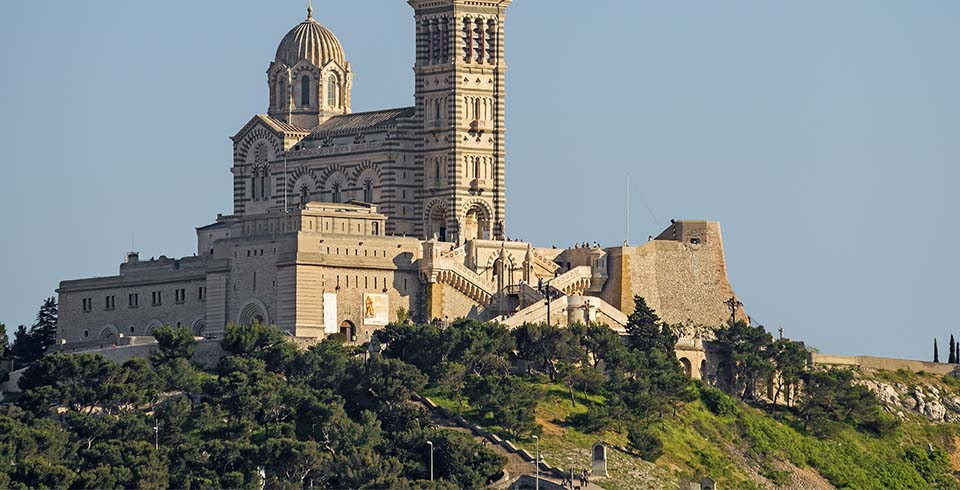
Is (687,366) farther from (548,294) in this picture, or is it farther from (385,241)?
(385,241)

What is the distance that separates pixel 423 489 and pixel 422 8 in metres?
36.4

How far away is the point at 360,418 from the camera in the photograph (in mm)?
143125

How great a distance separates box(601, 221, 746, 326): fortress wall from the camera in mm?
160625

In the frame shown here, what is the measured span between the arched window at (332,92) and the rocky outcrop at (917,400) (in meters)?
30.6

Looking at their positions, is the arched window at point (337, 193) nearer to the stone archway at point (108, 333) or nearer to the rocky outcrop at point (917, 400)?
the stone archway at point (108, 333)

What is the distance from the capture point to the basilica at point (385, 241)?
15262 centimetres

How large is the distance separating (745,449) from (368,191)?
23.8 m

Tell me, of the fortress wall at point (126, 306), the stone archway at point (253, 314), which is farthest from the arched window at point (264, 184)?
the stone archway at point (253, 314)

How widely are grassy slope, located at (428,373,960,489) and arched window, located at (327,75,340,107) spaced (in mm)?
24397

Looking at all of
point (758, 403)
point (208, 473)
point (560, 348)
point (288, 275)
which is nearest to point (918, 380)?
point (758, 403)

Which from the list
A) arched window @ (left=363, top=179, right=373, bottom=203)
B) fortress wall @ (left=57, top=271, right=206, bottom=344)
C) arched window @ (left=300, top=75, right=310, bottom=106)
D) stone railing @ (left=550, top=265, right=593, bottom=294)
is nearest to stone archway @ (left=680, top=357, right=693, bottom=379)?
stone railing @ (left=550, top=265, right=593, bottom=294)

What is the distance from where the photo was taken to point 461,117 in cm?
16088

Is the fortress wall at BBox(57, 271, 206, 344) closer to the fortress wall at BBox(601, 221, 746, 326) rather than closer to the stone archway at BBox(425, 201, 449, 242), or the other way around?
the stone archway at BBox(425, 201, 449, 242)

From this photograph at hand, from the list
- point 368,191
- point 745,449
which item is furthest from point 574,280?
point 745,449
